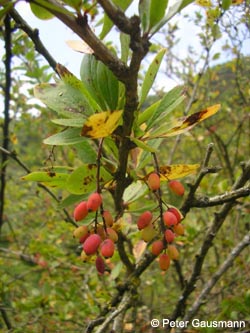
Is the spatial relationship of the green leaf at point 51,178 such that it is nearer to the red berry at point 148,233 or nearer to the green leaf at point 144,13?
the red berry at point 148,233

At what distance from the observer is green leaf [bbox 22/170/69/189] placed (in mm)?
754

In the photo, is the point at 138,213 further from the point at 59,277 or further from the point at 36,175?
the point at 59,277

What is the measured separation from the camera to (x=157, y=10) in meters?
0.59

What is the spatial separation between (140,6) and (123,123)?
187 mm

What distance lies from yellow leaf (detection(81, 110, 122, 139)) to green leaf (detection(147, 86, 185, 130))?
0.18m

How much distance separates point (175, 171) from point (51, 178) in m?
0.25

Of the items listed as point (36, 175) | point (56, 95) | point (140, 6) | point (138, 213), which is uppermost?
point (140, 6)

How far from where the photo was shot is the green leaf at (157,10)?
23.0 inches

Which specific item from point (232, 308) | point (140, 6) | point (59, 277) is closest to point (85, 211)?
point (140, 6)

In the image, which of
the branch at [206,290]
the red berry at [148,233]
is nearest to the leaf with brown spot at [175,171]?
the red berry at [148,233]

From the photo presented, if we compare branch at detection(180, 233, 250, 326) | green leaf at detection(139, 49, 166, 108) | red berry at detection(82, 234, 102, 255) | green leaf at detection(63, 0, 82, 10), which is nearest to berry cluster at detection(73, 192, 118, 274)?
red berry at detection(82, 234, 102, 255)

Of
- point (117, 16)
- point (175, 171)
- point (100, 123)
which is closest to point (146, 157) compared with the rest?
point (175, 171)

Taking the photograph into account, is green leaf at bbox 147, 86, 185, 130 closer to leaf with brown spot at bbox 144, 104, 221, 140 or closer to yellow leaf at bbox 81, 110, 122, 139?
leaf with brown spot at bbox 144, 104, 221, 140

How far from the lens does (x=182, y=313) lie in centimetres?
121
